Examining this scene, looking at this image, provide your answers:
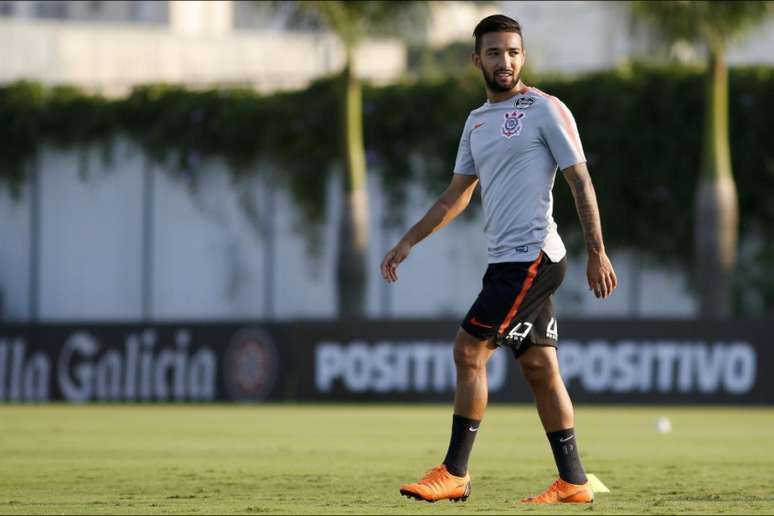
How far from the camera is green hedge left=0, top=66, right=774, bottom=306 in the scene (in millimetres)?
27922

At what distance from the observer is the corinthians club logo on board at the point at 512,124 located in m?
7.99

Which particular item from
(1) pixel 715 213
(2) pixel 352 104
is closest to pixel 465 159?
(1) pixel 715 213

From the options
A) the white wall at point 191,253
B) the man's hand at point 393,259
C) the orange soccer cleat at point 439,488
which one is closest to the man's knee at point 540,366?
the orange soccer cleat at point 439,488

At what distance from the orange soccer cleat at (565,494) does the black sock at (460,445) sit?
1.15ft

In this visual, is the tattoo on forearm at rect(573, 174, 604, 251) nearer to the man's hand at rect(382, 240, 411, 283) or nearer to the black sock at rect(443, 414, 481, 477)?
the man's hand at rect(382, 240, 411, 283)

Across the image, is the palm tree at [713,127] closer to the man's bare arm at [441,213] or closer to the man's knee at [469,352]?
the man's bare arm at [441,213]

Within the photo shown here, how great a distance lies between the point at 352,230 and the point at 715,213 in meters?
5.58

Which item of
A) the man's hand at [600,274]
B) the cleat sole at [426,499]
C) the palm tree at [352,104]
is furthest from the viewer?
the palm tree at [352,104]

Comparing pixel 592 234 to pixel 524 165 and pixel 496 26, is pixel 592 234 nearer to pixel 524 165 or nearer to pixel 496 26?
pixel 524 165

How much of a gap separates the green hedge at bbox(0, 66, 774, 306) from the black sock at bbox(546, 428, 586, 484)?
18653 millimetres

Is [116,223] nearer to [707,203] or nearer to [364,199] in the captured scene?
[364,199]

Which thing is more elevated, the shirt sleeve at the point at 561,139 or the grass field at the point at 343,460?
the shirt sleeve at the point at 561,139

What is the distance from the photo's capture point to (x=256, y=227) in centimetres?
3166

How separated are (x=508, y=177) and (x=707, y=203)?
17.5 metres
